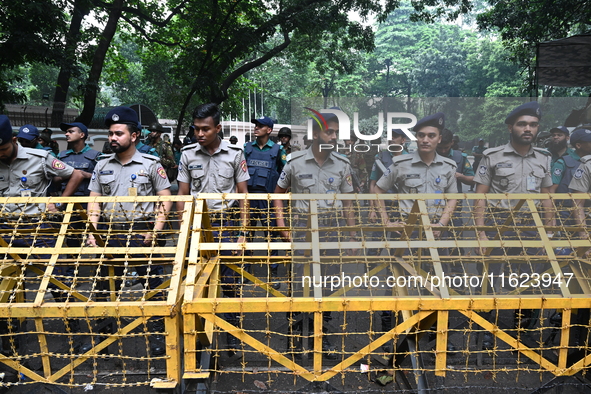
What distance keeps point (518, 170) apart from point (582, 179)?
3.96 feet

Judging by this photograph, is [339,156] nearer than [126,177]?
No

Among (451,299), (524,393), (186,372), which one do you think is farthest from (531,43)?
(186,372)

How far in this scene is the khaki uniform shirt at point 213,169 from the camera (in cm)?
399

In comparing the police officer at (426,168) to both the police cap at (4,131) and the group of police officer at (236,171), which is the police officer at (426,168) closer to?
the group of police officer at (236,171)

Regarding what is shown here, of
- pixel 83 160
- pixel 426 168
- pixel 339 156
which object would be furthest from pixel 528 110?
pixel 83 160

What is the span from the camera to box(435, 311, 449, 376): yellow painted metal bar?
93.5 inches

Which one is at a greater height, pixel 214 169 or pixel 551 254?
pixel 214 169

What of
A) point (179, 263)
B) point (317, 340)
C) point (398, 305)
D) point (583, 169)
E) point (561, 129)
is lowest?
point (317, 340)

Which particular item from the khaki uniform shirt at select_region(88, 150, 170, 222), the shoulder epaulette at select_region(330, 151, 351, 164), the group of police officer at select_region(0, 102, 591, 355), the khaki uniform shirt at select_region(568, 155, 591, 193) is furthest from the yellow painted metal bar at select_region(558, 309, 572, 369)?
the khaki uniform shirt at select_region(88, 150, 170, 222)

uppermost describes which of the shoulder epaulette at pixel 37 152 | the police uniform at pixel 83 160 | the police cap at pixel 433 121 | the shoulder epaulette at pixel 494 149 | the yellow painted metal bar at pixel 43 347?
the police cap at pixel 433 121

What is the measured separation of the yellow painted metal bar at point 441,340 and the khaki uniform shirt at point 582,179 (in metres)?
3.30

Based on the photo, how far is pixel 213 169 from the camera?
3.99 m

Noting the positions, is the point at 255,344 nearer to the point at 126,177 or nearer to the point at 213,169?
the point at 213,169

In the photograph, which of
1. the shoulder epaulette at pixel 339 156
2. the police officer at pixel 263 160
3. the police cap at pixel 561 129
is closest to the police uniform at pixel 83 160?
the police officer at pixel 263 160
